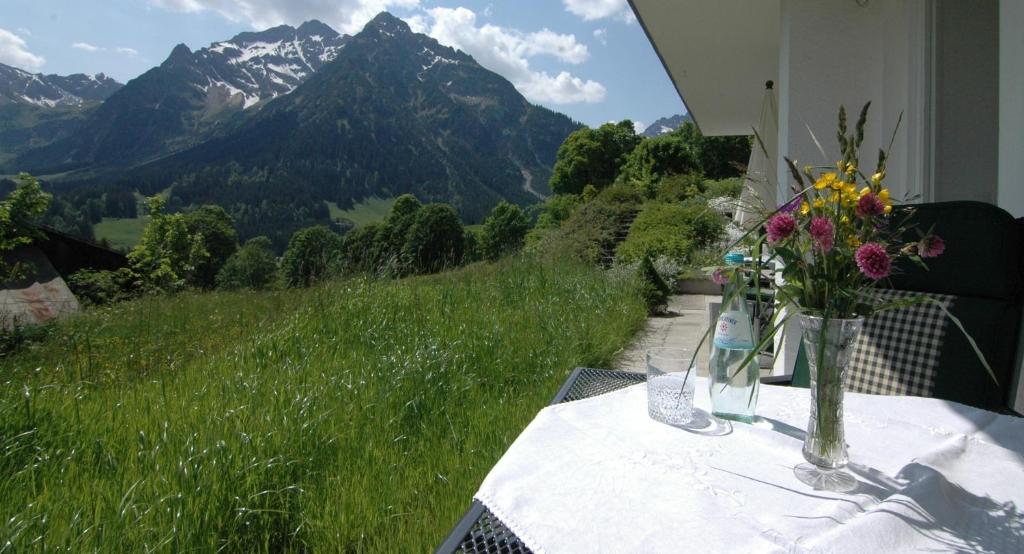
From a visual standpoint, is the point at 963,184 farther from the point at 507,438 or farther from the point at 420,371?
the point at 420,371

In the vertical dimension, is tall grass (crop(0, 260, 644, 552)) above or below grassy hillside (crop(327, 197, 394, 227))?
below

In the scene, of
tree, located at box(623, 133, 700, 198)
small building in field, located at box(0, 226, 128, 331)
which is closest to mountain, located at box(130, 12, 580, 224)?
small building in field, located at box(0, 226, 128, 331)

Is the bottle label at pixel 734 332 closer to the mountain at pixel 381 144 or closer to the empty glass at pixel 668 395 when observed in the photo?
the empty glass at pixel 668 395

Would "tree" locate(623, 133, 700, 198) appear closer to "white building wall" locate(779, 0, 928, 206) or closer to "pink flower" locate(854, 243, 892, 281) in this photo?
"white building wall" locate(779, 0, 928, 206)

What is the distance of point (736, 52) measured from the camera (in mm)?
5715

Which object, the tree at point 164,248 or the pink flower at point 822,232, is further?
the tree at point 164,248

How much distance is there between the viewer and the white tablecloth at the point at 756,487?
0.67 meters

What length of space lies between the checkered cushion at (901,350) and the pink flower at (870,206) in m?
0.84

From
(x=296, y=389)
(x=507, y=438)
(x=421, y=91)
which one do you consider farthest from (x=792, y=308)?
(x=421, y=91)

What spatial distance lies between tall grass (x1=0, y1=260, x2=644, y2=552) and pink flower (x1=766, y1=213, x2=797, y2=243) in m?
1.25

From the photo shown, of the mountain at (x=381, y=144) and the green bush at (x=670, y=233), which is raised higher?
the mountain at (x=381, y=144)

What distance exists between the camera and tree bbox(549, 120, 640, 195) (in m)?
41.3

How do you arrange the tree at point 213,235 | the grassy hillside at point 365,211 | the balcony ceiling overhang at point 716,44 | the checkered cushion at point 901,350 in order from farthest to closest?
the grassy hillside at point 365,211 < the tree at point 213,235 < the balcony ceiling overhang at point 716,44 < the checkered cushion at point 901,350

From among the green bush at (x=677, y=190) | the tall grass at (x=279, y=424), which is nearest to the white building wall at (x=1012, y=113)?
the tall grass at (x=279, y=424)
